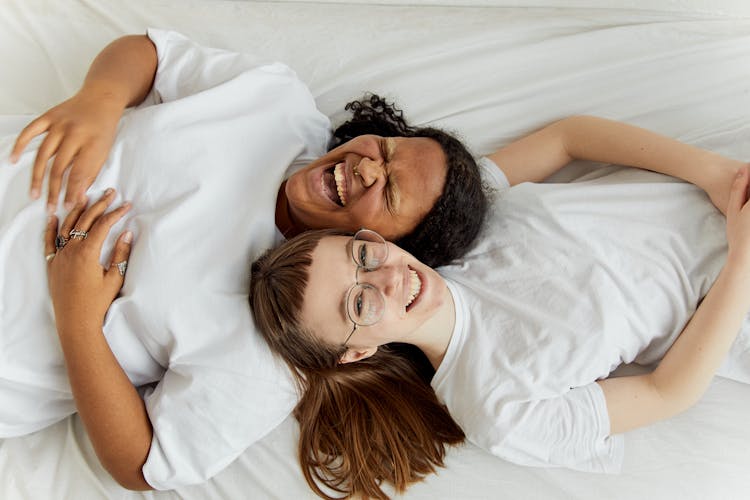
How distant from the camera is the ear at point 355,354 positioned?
1175 millimetres

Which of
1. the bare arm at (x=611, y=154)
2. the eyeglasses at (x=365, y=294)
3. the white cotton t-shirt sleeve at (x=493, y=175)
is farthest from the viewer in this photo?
the white cotton t-shirt sleeve at (x=493, y=175)

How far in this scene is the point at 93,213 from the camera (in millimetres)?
1180

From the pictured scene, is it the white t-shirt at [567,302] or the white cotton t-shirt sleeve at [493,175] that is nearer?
the white t-shirt at [567,302]

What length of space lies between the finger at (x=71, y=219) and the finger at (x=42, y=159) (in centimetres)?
6

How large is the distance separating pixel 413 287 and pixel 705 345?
0.52 m

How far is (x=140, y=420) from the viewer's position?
1166 mm

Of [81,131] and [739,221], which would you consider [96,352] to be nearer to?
[81,131]

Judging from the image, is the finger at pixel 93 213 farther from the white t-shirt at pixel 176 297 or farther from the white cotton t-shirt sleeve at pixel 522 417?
the white cotton t-shirt sleeve at pixel 522 417

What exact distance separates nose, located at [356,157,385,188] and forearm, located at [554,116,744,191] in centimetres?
48

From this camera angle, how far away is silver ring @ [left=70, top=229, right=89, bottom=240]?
1164 mm

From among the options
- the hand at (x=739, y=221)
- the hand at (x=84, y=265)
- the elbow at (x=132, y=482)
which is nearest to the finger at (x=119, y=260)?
the hand at (x=84, y=265)

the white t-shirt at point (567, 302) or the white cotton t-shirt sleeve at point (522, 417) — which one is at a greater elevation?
the white t-shirt at point (567, 302)

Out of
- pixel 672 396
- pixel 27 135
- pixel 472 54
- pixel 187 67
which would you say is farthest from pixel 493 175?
pixel 27 135

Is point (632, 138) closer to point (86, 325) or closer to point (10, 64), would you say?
point (86, 325)
